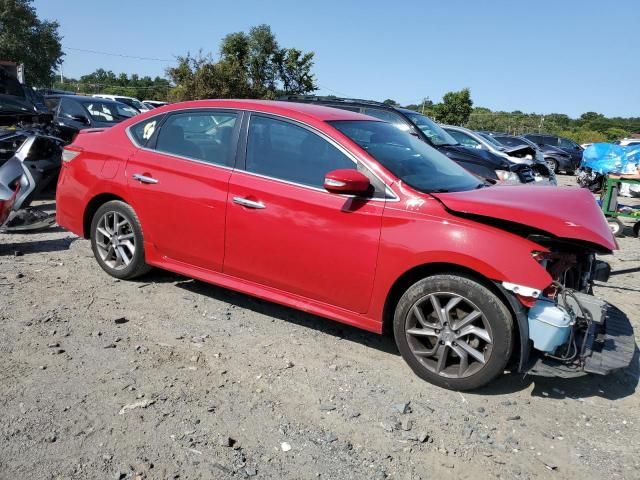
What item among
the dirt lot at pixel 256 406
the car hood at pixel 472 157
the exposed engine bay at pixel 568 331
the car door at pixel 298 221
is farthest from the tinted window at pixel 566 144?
the car door at pixel 298 221

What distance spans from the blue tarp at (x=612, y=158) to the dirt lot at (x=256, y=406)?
7.50m

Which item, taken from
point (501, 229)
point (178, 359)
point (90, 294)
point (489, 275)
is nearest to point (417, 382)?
point (489, 275)

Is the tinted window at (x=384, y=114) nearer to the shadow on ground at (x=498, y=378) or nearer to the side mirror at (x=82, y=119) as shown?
the shadow on ground at (x=498, y=378)

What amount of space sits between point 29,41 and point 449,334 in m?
40.5

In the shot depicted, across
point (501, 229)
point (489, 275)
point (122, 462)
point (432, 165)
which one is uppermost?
point (432, 165)

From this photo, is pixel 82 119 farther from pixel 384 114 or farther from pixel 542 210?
pixel 542 210

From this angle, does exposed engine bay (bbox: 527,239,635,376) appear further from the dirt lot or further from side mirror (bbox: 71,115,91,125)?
side mirror (bbox: 71,115,91,125)

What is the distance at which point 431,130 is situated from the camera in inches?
404

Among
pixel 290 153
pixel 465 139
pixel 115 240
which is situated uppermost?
pixel 465 139

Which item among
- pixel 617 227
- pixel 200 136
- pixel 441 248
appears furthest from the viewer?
pixel 617 227

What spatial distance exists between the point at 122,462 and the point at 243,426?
64 cm

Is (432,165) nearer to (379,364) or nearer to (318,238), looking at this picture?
(318,238)

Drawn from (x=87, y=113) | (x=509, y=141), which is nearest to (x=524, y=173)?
(x=87, y=113)

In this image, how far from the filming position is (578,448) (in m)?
2.99
